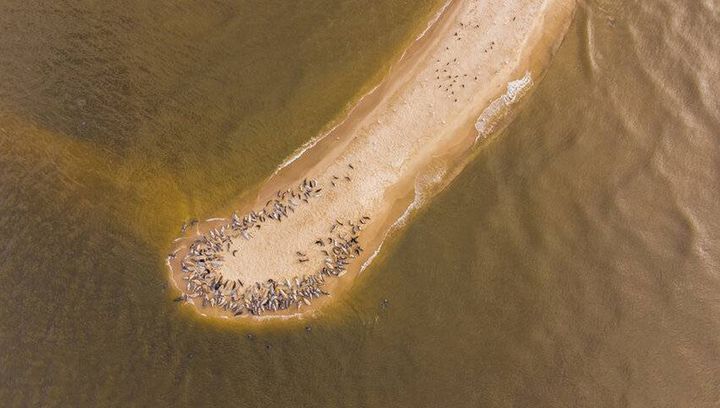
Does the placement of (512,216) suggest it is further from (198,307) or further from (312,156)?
(198,307)

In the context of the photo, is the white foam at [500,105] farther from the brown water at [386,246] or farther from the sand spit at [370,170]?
the brown water at [386,246]

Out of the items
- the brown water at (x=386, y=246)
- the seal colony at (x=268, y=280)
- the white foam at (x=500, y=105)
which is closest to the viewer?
the brown water at (x=386, y=246)

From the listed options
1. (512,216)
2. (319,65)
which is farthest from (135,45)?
(512,216)

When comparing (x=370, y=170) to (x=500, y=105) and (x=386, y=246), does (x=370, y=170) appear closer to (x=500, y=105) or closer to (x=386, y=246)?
(x=386, y=246)

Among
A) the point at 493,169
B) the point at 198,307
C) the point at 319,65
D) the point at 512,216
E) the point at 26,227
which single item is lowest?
the point at 198,307

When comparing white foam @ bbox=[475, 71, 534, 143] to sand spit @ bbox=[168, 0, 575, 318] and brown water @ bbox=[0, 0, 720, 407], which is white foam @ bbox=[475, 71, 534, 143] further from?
brown water @ bbox=[0, 0, 720, 407]

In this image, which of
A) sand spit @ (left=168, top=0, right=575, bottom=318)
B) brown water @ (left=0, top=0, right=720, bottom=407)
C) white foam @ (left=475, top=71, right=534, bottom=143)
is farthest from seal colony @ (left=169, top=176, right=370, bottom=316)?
white foam @ (left=475, top=71, right=534, bottom=143)

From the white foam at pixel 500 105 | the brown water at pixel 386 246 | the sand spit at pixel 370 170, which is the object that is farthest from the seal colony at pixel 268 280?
the white foam at pixel 500 105
